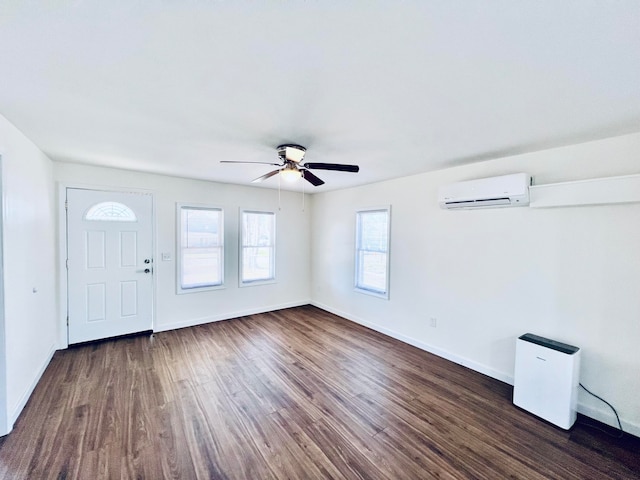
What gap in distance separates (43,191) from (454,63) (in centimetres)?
432

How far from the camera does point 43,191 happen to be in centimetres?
321

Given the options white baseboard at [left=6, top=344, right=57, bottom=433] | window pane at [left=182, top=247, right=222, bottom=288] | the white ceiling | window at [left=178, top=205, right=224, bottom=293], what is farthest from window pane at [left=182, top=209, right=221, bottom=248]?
white baseboard at [left=6, top=344, right=57, bottom=433]

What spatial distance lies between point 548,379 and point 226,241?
4.64 m

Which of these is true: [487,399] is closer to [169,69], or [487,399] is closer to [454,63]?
[454,63]

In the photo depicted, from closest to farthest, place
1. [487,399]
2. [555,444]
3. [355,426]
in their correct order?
[555,444] → [355,426] → [487,399]

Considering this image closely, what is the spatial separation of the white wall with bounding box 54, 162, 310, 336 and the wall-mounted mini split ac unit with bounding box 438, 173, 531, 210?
322 centimetres

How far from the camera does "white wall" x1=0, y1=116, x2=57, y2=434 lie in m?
2.24

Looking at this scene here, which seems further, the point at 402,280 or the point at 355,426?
the point at 402,280

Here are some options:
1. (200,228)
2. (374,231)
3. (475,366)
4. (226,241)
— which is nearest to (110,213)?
(200,228)

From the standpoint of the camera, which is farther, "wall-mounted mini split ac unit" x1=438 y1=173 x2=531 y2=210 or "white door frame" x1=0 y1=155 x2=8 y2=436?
"wall-mounted mini split ac unit" x1=438 y1=173 x2=531 y2=210

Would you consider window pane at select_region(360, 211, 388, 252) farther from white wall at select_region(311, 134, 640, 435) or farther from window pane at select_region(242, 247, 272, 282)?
window pane at select_region(242, 247, 272, 282)

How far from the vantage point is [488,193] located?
115 inches

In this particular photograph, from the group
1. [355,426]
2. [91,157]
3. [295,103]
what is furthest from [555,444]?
[91,157]

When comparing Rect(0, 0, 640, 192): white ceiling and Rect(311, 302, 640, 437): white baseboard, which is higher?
Rect(0, 0, 640, 192): white ceiling
